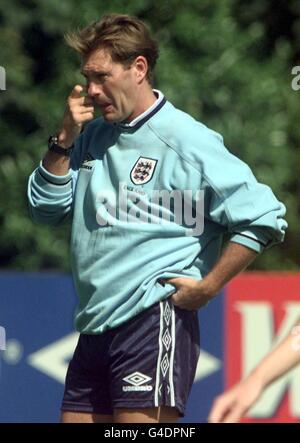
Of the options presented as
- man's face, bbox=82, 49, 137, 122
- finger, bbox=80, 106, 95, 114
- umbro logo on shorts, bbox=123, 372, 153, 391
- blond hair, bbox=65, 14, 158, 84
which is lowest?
umbro logo on shorts, bbox=123, 372, 153, 391

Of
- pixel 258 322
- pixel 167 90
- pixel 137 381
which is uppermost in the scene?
pixel 167 90

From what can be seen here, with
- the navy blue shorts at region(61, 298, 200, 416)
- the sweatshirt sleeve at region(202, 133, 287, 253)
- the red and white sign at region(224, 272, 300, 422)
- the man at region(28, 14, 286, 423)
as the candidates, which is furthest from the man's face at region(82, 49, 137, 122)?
the red and white sign at region(224, 272, 300, 422)

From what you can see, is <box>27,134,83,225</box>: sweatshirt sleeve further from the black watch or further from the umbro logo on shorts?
the umbro logo on shorts

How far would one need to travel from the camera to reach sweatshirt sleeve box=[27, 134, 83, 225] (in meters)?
4.11

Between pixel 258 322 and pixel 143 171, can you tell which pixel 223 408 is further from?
pixel 258 322

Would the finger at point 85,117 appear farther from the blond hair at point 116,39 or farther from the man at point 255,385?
the man at point 255,385

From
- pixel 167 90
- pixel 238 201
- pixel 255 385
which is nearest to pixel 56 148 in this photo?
pixel 238 201

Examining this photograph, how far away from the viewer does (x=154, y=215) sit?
13.0 ft

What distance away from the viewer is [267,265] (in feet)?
25.0

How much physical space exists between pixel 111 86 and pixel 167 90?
10.5 ft

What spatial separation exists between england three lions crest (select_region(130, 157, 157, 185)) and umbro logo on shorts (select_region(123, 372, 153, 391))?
57cm

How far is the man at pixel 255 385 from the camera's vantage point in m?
2.76

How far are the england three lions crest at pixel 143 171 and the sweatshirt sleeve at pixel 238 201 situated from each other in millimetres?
166

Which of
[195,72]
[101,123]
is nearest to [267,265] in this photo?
[195,72]
